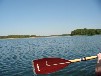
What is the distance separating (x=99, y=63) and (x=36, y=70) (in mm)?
3850

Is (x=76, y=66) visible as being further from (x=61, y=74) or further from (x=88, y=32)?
(x=88, y=32)

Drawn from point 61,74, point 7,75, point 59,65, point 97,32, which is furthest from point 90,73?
point 97,32

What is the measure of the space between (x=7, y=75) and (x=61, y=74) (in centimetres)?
466

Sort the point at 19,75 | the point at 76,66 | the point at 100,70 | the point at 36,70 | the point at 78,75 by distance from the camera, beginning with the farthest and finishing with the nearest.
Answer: the point at 76,66 → the point at 19,75 → the point at 78,75 → the point at 36,70 → the point at 100,70

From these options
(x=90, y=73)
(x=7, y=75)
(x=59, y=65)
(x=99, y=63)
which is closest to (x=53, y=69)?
(x=59, y=65)

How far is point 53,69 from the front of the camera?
12.5 meters

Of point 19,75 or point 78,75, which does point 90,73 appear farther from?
point 19,75

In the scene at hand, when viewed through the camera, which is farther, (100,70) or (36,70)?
(36,70)

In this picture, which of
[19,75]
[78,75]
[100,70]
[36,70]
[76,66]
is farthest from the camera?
[76,66]

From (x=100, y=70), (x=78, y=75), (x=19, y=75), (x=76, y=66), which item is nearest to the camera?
(x=100, y=70)

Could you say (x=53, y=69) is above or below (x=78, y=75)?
above

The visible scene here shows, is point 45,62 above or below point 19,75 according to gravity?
above

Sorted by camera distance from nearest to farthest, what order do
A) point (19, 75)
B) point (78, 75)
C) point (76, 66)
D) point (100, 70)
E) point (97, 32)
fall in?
point (100, 70)
point (78, 75)
point (19, 75)
point (76, 66)
point (97, 32)

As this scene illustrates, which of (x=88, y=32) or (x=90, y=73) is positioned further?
(x=88, y=32)
